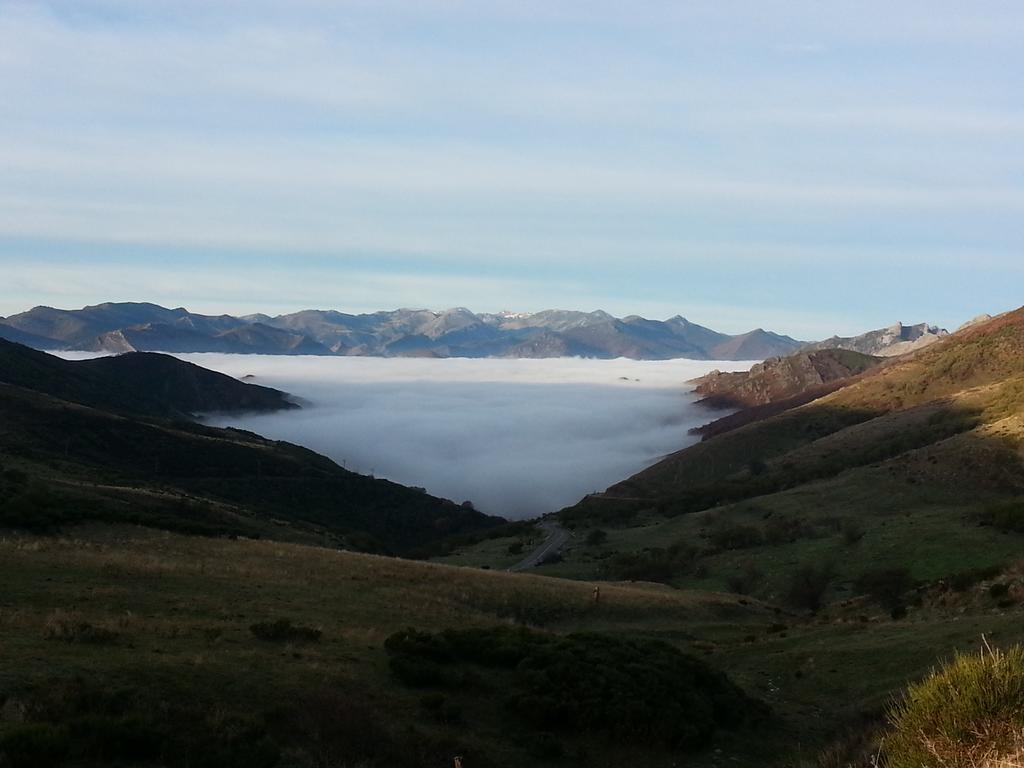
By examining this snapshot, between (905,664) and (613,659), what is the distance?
29.1ft

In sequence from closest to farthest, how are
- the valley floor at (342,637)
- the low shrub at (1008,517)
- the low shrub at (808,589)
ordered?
the valley floor at (342,637), the low shrub at (808,589), the low shrub at (1008,517)

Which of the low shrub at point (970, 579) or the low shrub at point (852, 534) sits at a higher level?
the low shrub at point (970, 579)

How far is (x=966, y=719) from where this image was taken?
8.88m

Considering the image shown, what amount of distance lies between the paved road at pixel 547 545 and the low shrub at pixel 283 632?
6115 cm

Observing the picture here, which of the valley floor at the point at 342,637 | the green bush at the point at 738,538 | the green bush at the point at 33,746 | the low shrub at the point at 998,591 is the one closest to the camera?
the green bush at the point at 33,746

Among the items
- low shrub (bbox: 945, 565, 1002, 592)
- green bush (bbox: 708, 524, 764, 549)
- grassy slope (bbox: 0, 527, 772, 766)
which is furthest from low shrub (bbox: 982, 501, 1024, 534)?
low shrub (bbox: 945, 565, 1002, 592)

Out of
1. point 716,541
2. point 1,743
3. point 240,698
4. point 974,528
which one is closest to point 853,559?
point 974,528

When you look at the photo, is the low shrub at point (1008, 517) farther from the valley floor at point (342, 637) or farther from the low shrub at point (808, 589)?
the valley floor at point (342, 637)

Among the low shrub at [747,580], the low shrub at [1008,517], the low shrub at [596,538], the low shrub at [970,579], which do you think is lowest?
the low shrub at [596,538]

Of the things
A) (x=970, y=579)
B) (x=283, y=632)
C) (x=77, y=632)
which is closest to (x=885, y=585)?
(x=970, y=579)

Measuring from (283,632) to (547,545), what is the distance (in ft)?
261

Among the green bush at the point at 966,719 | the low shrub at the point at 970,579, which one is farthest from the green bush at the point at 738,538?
the green bush at the point at 966,719

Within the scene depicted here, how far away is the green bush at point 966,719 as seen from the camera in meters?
8.52

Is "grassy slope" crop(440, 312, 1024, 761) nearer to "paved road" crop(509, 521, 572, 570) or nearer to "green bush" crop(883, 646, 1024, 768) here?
"paved road" crop(509, 521, 572, 570)
